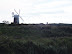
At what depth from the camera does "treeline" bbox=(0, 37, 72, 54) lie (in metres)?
24.0

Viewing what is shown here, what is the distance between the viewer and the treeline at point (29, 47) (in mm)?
24031

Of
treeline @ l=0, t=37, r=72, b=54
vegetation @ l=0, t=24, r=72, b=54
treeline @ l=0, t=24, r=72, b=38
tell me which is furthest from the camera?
treeline @ l=0, t=24, r=72, b=38

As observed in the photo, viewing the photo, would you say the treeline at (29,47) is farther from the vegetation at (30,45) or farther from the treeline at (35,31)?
the treeline at (35,31)

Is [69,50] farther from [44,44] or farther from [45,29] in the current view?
[45,29]

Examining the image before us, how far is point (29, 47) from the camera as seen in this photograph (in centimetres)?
2514

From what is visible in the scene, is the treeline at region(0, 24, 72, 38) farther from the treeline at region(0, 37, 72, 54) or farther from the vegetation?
the treeline at region(0, 37, 72, 54)

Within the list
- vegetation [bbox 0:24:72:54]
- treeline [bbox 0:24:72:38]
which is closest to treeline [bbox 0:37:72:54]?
vegetation [bbox 0:24:72:54]

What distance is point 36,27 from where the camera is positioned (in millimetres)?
36781

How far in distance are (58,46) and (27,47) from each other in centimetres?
373

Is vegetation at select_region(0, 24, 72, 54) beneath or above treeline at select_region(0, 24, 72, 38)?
beneath

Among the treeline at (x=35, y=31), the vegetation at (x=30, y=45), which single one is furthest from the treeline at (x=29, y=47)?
the treeline at (x=35, y=31)

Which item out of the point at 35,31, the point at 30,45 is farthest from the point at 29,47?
the point at 35,31

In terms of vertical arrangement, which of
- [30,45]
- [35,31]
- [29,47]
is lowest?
[29,47]

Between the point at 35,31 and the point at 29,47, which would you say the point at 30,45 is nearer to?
the point at 29,47
